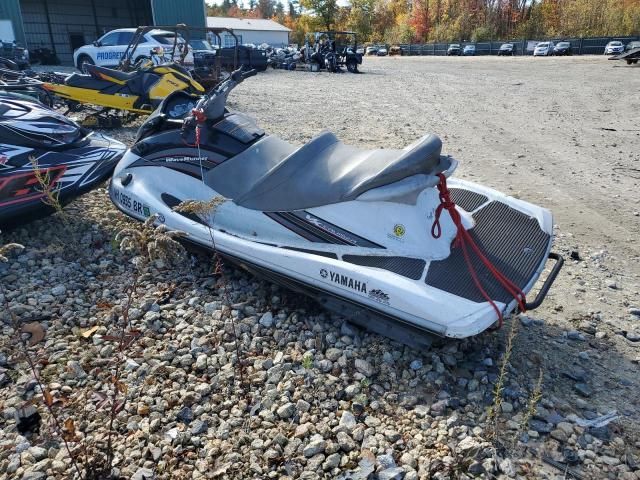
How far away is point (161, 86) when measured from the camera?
854cm

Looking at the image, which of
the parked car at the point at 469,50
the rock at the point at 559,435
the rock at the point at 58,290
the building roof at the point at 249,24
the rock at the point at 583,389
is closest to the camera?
the rock at the point at 559,435

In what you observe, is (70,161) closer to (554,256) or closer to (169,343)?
(169,343)

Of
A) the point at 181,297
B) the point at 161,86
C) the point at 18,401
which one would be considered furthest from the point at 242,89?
the point at 18,401

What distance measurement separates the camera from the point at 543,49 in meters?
38.2

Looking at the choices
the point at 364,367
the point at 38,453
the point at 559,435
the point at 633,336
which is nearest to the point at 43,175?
the point at 38,453

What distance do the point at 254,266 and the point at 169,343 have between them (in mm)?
674

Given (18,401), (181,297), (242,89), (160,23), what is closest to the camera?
(18,401)

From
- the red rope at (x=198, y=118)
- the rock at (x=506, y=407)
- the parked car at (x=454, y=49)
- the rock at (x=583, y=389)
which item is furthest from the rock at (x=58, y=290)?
the parked car at (x=454, y=49)

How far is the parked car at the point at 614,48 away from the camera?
111 feet

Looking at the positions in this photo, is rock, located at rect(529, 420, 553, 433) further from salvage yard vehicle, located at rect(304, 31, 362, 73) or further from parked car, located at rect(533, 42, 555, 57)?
parked car, located at rect(533, 42, 555, 57)

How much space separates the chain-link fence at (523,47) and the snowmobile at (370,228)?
40375 mm

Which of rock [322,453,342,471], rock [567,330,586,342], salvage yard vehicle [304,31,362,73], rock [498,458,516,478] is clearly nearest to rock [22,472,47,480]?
rock [322,453,342,471]

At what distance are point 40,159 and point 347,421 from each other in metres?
3.20

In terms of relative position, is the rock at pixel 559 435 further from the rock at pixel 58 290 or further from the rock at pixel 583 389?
the rock at pixel 58 290
